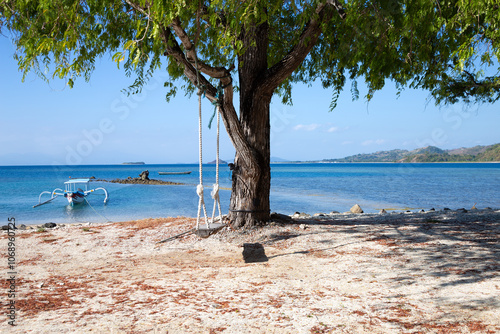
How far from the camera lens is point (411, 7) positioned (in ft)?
14.2

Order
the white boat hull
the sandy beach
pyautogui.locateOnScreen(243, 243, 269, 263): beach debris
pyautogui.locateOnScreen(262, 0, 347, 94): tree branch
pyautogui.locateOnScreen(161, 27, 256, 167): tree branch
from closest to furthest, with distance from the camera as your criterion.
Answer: the sandy beach → pyautogui.locateOnScreen(243, 243, 269, 263): beach debris → pyautogui.locateOnScreen(161, 27, 256, 167): tree branch → pyautogui.locateOnScreen(262, 0, 347, 94): tree branch → the white boat hull

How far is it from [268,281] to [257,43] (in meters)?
4.64

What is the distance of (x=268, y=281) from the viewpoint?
4266 millimetres

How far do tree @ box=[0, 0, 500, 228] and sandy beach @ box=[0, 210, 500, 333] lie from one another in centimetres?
167

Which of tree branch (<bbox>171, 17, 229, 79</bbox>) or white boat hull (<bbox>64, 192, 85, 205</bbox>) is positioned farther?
white boat hull (<bbox>64, 192, 85, 205</bbox>)

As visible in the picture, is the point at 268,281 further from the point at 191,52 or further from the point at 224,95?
the point at 191,52

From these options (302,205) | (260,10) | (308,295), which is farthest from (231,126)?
(302,205)

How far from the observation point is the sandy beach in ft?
10.2

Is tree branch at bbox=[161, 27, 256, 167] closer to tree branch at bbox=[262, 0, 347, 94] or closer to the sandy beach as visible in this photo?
tree branch at bbox=[262, 0, 347, 94]

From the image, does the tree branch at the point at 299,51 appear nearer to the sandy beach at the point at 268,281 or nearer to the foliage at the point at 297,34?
the foliage at the point at 297,34

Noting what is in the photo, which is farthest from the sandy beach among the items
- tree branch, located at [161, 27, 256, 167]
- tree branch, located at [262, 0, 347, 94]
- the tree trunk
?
tree branch, located at [262, 0, 347, 94]

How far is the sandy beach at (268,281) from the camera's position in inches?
122

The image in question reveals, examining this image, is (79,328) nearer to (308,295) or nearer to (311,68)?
(308,295)

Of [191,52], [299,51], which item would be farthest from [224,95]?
[299,51]
